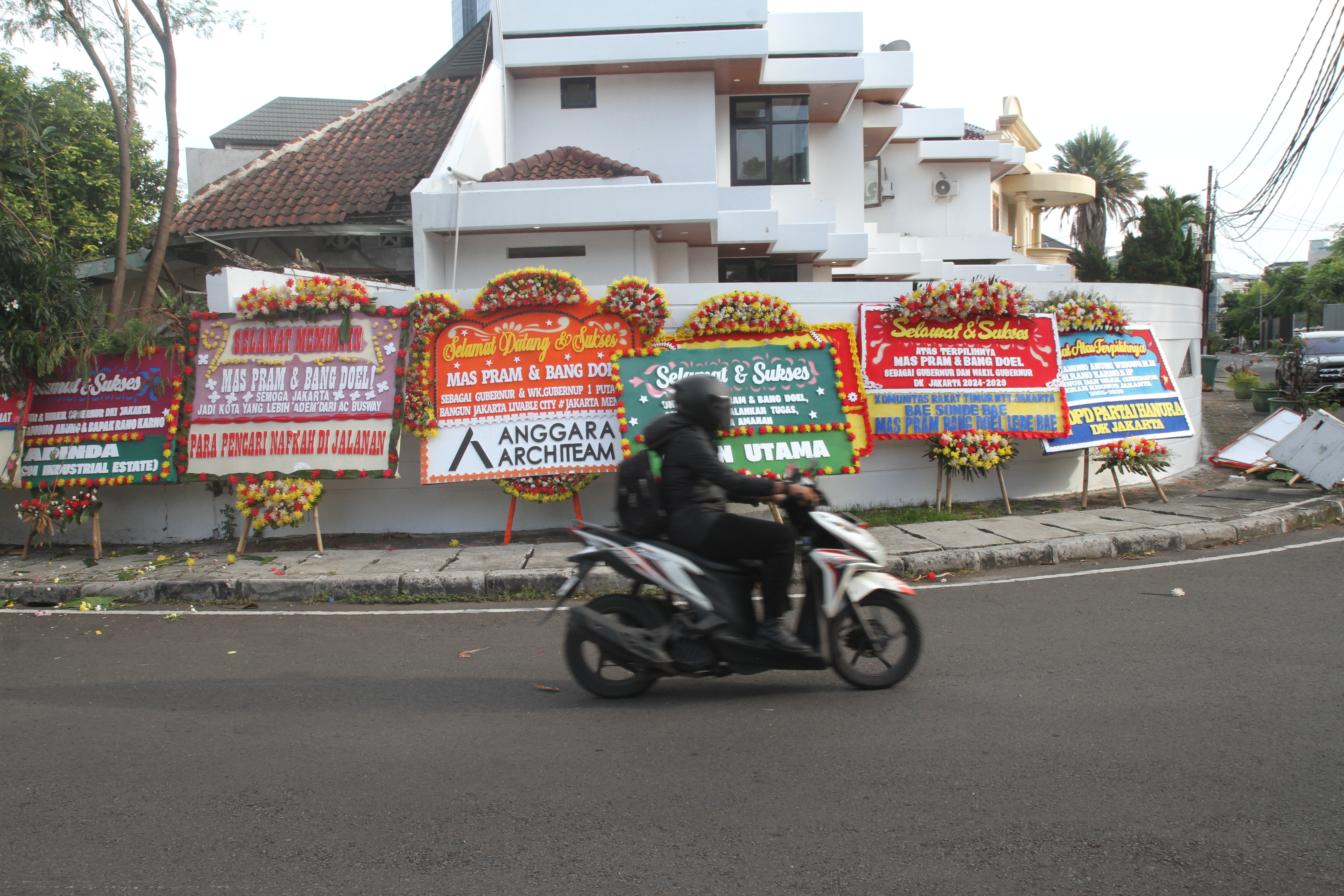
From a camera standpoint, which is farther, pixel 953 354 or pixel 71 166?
pixel 71 166

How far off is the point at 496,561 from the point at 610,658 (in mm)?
3643

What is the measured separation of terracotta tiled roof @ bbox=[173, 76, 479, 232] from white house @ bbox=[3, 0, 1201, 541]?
Result: 0.05 m

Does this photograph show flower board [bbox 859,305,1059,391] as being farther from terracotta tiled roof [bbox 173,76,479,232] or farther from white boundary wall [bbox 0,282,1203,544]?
terracotta tiled roof [bbox 173,76,479,232]

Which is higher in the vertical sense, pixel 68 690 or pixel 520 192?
pixel 520 192

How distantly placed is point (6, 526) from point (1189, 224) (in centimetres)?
3983

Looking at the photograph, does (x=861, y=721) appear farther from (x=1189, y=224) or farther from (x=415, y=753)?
(x=1189, y=224)

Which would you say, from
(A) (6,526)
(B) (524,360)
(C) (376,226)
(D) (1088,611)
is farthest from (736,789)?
(C) (376,226)

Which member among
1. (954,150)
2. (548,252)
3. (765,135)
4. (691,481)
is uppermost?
(954,150)

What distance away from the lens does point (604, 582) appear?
749 centimetres

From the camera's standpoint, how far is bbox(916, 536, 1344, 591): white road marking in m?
7.11

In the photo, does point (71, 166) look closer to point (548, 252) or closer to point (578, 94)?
point (578, 94)

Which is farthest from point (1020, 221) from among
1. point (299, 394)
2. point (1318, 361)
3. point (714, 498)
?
point (714, 498)

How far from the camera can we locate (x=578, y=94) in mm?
16594

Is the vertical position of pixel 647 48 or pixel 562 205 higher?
pixel 647 48
